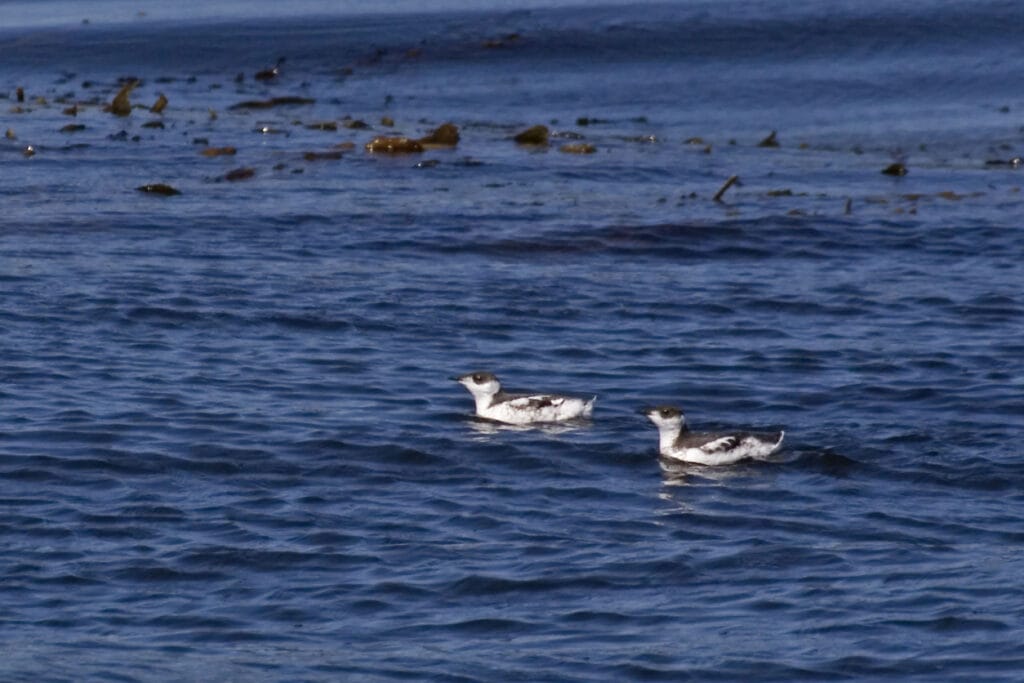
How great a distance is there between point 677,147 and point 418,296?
31.0 ft

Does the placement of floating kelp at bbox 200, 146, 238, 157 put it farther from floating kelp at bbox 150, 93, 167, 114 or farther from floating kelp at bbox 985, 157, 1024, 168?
floating kelp at bbox 985, 157, 1024, 168

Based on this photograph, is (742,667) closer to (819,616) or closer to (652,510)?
(819,616)

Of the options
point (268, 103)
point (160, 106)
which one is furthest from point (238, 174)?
point (268, 103)

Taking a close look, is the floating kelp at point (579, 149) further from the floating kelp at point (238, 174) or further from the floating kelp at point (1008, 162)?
the floating kelp at point (1008, 162)

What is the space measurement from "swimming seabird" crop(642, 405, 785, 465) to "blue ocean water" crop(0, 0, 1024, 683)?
0.65ft

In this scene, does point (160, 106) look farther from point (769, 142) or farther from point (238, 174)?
point (769, 142)

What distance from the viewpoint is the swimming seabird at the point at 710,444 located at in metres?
13.0

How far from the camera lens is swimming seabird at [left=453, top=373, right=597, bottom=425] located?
14.0m

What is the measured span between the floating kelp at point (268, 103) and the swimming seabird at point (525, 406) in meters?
16.1

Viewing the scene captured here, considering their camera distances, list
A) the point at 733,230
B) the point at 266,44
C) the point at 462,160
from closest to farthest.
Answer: the point at 733,230, the point at 462,160, the point at 266,44

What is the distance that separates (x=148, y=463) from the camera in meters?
12.8

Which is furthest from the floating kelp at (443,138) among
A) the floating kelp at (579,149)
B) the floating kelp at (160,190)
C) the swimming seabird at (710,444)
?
the swimming seabird at (710,444)

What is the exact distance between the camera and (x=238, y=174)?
2375cm

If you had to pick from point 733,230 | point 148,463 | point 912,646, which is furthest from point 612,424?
point 733,230
